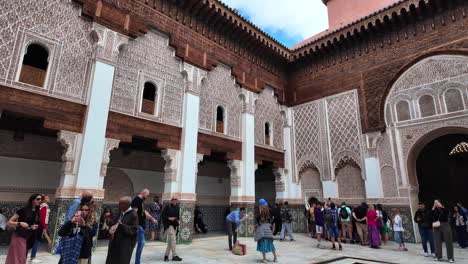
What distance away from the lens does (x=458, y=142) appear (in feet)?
28.7

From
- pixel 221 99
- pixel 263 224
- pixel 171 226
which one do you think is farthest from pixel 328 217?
pixel 221 99

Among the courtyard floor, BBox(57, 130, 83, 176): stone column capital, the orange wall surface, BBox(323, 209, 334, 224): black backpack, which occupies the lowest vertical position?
the courtyard floor

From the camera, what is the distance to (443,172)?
9.00m

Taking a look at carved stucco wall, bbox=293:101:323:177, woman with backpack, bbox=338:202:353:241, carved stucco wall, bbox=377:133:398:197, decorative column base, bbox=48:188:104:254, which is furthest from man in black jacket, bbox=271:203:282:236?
decorative column base, bbox=48:188:104:254

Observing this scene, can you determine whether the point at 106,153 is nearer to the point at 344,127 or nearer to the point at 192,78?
the point at 192,78

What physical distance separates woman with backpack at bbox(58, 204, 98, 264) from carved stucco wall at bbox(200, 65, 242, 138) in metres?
5.07

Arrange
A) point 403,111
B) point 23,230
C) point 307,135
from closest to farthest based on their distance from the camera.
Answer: point 23,230 < point 403,111 < point 307,135

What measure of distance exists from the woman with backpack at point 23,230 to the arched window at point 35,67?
3216 mm

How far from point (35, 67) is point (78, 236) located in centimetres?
449

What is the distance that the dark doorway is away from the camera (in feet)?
28.6

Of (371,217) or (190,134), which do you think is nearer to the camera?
(371,217)

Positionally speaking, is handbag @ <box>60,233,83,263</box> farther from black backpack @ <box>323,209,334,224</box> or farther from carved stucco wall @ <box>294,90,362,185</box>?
carved stucco wall @ <box>294,90,362,185</box>

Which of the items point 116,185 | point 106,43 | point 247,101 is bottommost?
point 116,185

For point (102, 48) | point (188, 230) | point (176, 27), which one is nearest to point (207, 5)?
point (176, 27)
